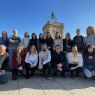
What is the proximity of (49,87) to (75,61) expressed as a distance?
2088 millimetres

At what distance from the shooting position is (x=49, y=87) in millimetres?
6332

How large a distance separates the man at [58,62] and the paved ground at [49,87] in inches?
12.3

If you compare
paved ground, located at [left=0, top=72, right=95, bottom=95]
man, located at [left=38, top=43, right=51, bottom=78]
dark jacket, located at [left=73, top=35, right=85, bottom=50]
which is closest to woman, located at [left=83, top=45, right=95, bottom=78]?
paved ground, located at [left=0, top=72, right=95, bottom=95]

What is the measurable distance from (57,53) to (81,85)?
1807mm

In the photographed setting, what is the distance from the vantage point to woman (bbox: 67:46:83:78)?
793 cm

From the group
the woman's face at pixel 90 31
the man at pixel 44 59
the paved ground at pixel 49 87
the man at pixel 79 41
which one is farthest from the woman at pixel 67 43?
the paved ground at pixel 49 87

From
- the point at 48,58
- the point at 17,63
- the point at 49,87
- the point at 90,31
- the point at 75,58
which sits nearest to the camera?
the point at 49,87

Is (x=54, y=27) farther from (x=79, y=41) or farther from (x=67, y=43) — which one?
(x=67, y=43)

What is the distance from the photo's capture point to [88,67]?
7.97 meters

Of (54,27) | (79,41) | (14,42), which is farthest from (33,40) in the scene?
(54,27)

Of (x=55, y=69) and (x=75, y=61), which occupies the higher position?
Answer: (x=75, y=61)

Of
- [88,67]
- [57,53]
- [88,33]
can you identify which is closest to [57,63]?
[57,53]

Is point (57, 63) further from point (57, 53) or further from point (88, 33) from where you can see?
point (88, 33)

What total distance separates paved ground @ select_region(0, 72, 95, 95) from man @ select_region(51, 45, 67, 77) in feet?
1.02
